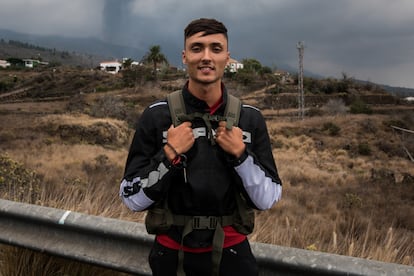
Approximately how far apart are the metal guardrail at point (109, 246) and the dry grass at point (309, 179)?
1.14 ft

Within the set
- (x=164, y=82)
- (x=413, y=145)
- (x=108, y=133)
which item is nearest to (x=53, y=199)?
(x=108, y=133)

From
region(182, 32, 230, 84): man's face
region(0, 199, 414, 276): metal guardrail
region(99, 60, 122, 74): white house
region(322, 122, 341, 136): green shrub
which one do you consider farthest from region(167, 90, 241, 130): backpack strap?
region(99, 60, 122, 74): white house

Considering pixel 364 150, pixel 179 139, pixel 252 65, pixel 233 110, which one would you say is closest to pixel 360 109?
pixel 364 150

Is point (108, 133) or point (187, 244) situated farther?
point (108, 133)

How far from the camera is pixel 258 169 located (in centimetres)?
169

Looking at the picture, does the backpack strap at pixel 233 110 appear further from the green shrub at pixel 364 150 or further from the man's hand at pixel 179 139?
the green shrub at pixel 364 150

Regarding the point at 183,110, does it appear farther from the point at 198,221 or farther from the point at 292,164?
the point at 292,164

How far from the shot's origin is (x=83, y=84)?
73.5m

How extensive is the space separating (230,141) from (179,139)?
0.19m

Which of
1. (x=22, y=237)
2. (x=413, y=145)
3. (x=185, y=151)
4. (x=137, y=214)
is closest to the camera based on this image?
(x=185, y=151)

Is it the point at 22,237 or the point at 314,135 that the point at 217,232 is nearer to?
the point at 22,237

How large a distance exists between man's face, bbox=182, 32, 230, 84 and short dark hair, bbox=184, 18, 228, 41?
2cm

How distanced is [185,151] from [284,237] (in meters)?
1.70

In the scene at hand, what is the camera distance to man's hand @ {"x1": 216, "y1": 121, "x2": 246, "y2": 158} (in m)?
1.62
